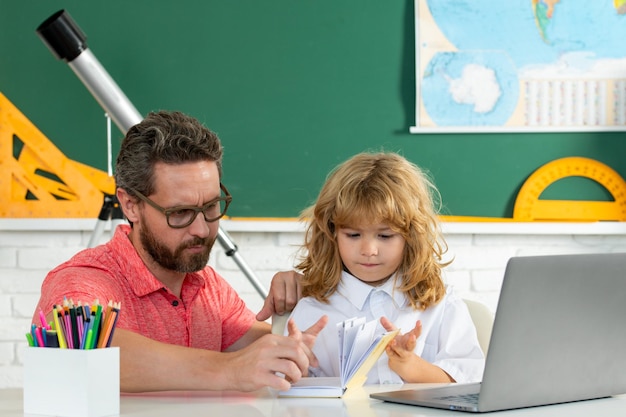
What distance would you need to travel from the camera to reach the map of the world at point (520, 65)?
2.84 m

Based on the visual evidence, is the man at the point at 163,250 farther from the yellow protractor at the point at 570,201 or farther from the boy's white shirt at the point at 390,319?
the yellow protractor at the point at 570,201

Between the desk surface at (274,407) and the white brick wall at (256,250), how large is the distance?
4.88ft

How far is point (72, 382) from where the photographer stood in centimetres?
107

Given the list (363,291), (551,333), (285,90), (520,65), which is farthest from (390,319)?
(520,65)

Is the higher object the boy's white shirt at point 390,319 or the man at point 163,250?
the man at point 163,250

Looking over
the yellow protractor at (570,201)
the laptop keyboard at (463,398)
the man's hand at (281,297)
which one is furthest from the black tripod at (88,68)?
the laptop keyboard at (463,398)

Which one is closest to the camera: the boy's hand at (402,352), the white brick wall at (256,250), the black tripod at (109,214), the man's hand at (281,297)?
the boy's hand at (402,352)

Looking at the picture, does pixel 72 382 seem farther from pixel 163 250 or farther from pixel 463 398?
pixel 163 250

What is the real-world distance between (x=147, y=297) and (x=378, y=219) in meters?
0.49

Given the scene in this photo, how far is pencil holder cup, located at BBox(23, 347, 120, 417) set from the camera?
107cm

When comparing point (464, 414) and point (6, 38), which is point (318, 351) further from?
point (6, 38)

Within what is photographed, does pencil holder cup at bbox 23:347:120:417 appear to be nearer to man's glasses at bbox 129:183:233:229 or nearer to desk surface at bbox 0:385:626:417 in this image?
desk surface at bbox 0:385:626:417

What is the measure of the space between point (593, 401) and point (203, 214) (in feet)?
2.64

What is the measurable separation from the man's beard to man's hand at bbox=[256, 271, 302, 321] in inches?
6.8
